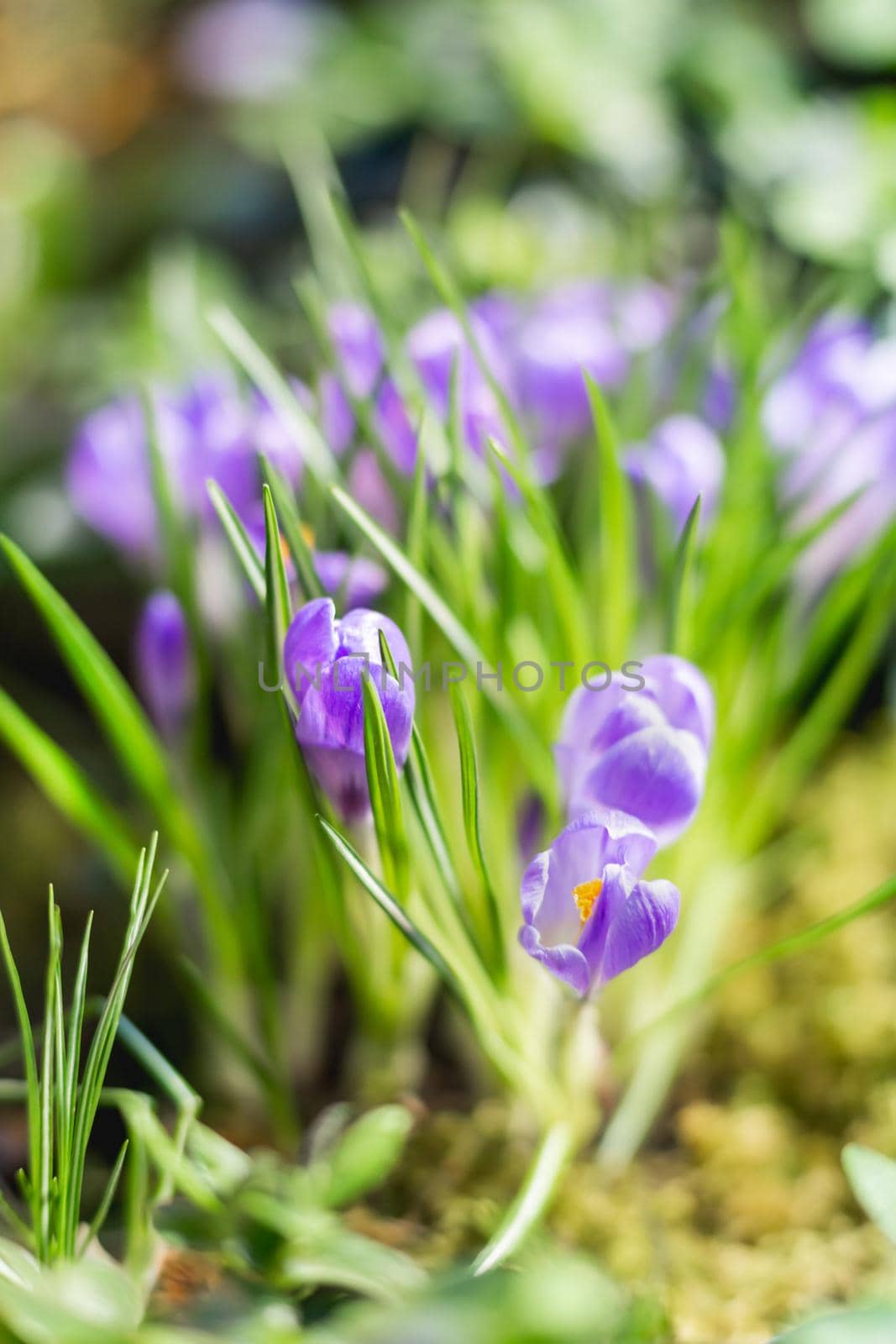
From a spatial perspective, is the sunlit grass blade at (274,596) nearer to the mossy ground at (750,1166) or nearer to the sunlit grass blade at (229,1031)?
the sunlit grass blade at (229,1031)

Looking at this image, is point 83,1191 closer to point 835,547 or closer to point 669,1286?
point 669,1286

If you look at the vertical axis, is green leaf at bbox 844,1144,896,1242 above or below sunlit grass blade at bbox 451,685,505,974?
below

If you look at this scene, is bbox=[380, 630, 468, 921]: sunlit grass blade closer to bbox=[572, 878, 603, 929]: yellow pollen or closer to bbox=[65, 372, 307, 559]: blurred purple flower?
bbox=[572, 878, 603, 929]: yellow pollen

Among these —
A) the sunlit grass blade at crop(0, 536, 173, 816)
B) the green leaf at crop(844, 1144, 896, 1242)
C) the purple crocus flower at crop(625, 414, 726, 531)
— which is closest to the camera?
the green leaf at crop(844, 1144, 896, 1242)

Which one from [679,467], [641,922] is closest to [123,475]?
[679,467]

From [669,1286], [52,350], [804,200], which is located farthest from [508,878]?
[52,350]

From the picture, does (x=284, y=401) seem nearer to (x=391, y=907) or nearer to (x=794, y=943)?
(x=391, y=907)

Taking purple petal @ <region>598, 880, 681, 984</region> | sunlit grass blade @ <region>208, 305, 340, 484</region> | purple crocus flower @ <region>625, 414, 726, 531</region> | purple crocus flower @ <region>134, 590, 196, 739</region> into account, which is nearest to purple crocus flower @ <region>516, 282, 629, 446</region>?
purple crocus flower @ <region>625, 414, 726, 531</region>

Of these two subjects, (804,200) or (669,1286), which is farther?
(804,200)

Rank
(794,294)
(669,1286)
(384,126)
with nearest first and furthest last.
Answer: (669,1286)
(794,294)
(384,126)
